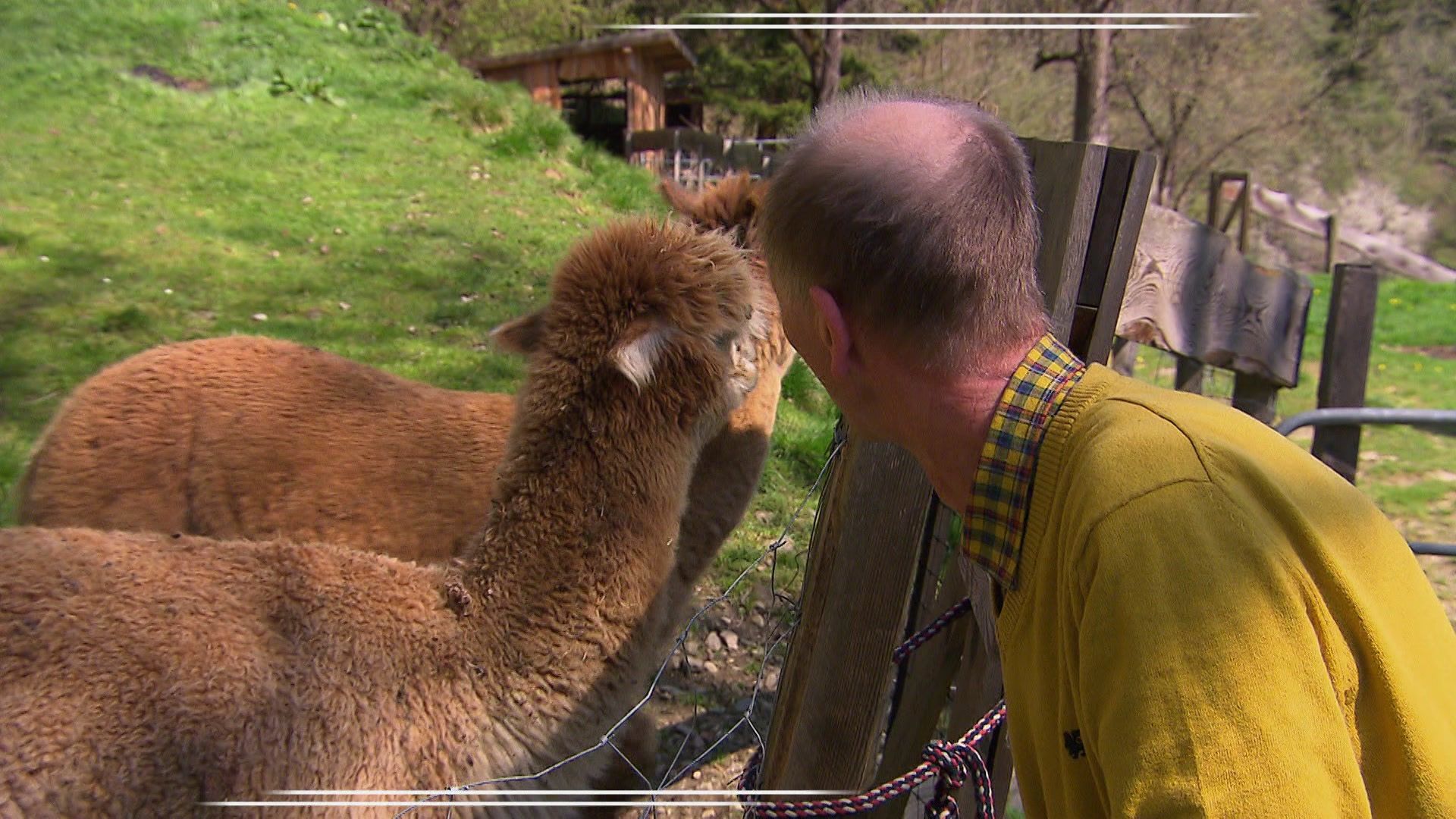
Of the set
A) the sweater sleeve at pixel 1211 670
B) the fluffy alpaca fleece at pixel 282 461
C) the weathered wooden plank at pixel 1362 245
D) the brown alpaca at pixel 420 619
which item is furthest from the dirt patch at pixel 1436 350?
the sweater sleeve at pixel 1211 670

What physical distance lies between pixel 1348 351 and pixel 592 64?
23543mm

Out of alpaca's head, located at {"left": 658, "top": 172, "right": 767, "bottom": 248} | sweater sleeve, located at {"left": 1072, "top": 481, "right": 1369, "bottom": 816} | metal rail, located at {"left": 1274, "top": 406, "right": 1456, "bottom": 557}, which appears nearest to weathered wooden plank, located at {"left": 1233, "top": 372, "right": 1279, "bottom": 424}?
metal rail, located at {"left": 1274, "top": 406, "right": 1456, "bottom": 557}

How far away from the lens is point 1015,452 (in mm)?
1195

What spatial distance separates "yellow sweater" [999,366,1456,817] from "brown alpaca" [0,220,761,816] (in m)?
1.57

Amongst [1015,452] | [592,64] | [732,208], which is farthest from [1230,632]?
[592,64]

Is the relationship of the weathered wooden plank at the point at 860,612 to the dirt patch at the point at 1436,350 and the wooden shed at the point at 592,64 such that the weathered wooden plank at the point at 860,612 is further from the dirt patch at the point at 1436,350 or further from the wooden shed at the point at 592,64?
the wooden shed at the point at 592,64

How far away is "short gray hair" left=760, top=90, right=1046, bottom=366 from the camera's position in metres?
1.18

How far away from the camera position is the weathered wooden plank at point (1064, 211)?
1768mm

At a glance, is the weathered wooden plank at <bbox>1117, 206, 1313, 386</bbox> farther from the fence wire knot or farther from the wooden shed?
the wooden shed

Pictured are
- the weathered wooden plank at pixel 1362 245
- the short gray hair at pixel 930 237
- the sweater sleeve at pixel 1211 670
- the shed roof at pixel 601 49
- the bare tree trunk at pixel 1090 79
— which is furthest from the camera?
the shed roof at pixel 601 49

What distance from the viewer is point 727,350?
2963 millimetres

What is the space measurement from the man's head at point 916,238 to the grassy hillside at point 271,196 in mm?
3734

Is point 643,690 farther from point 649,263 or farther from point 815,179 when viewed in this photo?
point 815,179

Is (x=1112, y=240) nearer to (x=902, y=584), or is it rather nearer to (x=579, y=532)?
(x=902, y=584)
